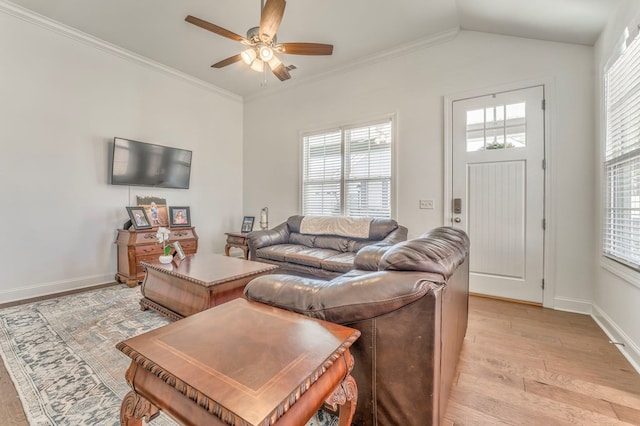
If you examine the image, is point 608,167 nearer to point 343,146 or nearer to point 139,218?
point 343,146

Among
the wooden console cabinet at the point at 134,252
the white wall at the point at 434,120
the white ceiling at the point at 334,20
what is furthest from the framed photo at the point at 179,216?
the white ceiling at the point at 334,20

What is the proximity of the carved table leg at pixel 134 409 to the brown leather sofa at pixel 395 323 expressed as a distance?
0.54 m

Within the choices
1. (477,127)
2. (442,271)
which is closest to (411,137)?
(477,127)

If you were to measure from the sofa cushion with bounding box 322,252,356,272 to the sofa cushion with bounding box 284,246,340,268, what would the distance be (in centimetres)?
9

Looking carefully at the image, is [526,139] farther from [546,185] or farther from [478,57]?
[478,57]

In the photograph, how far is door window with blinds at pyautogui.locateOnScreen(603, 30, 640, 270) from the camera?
6.58ft

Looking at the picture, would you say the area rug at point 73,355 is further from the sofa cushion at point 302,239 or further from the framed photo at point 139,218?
the sofa cushion at point 302,239

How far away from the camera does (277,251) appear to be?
364 cm

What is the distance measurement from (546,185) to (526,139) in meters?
0.54

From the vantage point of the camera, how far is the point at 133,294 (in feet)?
10.7

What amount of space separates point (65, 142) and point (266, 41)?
2858 mm

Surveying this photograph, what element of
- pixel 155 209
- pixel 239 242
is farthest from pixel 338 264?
pixel 155 209

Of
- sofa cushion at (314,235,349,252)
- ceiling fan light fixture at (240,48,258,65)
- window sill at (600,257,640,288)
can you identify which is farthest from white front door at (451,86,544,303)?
ceiling fan light fixture at (240,48,258,65)

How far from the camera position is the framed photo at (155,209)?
3990 mm
